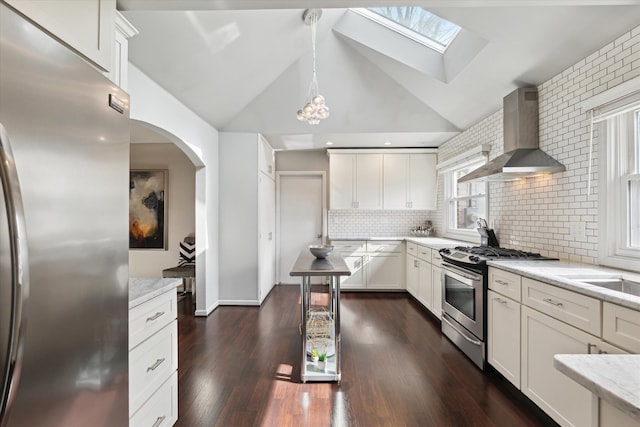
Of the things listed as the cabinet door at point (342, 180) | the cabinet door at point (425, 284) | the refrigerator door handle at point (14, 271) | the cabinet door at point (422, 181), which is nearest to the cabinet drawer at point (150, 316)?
the refrigerator door handle at point (14, 271)

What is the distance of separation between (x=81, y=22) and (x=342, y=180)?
437cm

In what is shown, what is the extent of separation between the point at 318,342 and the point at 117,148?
2.17m

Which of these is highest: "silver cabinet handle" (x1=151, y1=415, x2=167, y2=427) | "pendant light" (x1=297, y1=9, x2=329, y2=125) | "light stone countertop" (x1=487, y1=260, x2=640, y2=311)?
"pendant light" (x1=297, y1=9, x2=329, y2=125)

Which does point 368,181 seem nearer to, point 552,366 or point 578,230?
point 578,230

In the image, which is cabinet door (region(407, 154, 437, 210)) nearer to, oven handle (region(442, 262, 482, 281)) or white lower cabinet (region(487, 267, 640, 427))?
oven handle (region(442, 262, 482, 281))

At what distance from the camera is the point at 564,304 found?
1722 mm

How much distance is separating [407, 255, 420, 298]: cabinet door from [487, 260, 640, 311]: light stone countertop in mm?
2021

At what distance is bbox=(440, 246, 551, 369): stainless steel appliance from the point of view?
8.28ft

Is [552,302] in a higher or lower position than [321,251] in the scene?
lower

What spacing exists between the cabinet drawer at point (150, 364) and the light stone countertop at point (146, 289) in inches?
8.4

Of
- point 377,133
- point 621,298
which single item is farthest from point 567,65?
point 377,133

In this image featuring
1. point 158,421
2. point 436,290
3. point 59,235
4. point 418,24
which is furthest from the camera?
point 436,290

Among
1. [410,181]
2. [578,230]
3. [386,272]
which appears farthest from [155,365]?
[410,181]

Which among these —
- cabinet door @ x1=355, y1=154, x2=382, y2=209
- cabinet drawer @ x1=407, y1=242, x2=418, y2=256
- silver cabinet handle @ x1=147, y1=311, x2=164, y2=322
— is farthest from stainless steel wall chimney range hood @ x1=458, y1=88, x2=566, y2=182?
silver cabinet handle @ x1=147, y1=311, x2=164, y2=322
